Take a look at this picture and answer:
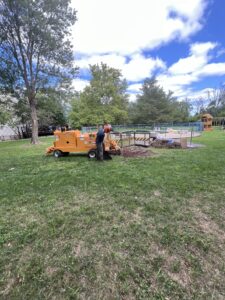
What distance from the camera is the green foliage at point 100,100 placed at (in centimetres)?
2827

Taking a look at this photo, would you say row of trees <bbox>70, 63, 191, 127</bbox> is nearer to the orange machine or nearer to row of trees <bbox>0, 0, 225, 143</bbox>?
row of trees <bbox>0, 0, 225, 143</bbox>

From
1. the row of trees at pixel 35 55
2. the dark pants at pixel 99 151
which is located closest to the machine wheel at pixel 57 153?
the dark pants at pixel 99 151

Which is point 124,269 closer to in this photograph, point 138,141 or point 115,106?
point 138,141

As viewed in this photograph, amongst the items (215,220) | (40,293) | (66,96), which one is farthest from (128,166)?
(66,96)

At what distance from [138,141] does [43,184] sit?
23.7 ft

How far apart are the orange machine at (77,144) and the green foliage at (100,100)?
20903 mm

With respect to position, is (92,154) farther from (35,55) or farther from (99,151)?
(35,55)

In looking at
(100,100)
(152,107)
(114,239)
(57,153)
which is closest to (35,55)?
(57,153)

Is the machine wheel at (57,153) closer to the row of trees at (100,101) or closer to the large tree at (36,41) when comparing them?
the large tree at (36,41)

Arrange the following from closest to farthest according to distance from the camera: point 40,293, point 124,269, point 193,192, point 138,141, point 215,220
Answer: point 40,293, point 124,269, point 215,220, point 193,192, point 138,141

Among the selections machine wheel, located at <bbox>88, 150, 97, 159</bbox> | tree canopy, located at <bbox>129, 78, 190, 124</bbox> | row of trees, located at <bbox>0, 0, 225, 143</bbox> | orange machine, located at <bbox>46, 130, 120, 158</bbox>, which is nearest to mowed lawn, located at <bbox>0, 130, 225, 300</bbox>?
machine wheel, located at <bbox>88, 150, 97, 159</bbox>

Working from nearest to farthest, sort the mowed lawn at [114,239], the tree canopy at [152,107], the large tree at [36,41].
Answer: the mowed lawn at [114,239] < the large tree at [36,41] < the tree canopy at [152,107]

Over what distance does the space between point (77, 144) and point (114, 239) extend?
561 cm

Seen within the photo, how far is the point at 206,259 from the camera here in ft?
6.69
